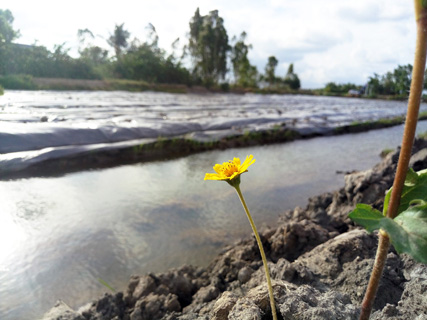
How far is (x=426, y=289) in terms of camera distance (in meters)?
1.01

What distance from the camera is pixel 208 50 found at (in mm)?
24422

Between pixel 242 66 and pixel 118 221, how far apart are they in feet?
88.0

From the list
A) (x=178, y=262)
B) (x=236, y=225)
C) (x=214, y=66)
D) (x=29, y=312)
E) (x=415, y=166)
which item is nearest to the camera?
(x=29, y=312)

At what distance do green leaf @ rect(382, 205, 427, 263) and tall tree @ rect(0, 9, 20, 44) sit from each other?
1758 cm

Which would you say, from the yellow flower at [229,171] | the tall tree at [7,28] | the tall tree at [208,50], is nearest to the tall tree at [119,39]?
the tall tree at [208,50]

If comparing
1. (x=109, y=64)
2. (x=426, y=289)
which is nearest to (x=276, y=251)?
(x=426, y=289)

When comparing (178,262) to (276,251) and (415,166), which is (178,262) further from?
(415,166)

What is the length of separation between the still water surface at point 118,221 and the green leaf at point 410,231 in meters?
1.95

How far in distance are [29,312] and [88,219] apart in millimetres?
1139

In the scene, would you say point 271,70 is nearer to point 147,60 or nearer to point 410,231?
point 147,60

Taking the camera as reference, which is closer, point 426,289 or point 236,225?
point 426,289

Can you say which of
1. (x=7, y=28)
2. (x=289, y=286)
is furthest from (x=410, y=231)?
(x=7, y=28)

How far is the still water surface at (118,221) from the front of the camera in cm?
209

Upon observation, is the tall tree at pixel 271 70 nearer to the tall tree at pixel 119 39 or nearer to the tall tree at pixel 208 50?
the tall tree at pixel 208 50
